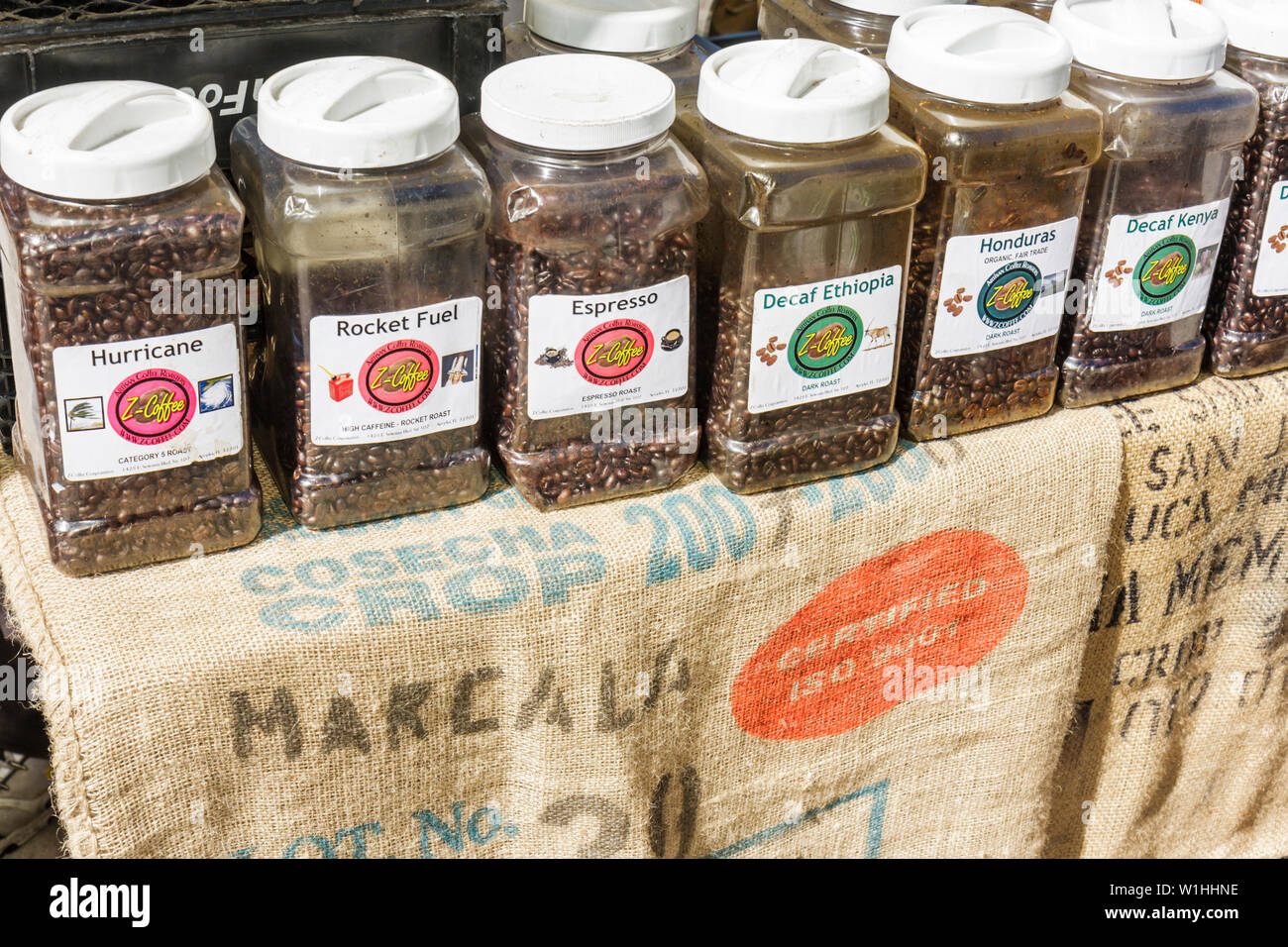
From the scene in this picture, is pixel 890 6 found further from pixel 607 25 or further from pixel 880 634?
pixel 880 634

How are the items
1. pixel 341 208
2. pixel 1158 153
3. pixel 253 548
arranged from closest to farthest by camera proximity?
pixel 341 208 → pixel 253 548 → pixel 1158 153

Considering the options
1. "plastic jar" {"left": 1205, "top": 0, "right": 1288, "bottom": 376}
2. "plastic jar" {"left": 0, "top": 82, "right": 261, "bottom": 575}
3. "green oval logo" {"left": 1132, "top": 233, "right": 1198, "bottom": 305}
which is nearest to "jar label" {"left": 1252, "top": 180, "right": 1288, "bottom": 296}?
"plastic jar" {"left": 1205, "top": 0, "right": 1288, "bottom": 376}

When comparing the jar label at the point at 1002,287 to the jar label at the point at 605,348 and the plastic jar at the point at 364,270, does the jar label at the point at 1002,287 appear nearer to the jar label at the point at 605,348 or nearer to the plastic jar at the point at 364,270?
the jar label at the point at 605,348

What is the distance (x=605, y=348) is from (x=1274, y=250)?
2.36ft

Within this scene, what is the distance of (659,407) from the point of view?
1146mm

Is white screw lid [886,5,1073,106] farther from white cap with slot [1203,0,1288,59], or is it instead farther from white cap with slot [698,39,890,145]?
white cap with slot [1203,0,1288,59]

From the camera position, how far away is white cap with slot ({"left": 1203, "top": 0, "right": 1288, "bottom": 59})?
125 centimetres

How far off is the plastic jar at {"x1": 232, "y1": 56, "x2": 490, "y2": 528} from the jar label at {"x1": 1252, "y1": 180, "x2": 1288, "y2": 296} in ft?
2.62

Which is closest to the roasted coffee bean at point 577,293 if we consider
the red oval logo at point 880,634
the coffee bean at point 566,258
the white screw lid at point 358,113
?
the coffee bean at point 566,258

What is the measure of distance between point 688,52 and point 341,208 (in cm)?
47

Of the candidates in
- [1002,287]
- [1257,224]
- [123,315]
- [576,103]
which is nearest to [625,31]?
[576,103]

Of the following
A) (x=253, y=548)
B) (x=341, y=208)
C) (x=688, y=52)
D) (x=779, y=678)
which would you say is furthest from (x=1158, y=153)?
(x=253, y=548)

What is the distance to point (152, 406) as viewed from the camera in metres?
0.98

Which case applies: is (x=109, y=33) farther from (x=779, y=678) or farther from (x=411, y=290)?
(x=779, y=678)
